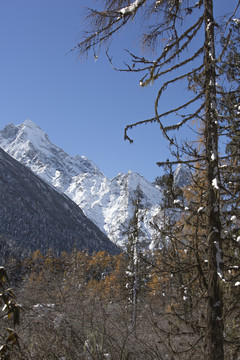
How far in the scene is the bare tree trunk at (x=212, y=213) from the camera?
9.20 ft

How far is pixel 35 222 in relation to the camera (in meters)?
159

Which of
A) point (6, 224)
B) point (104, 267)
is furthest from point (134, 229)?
point (6, 224)

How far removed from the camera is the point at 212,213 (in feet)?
10.1

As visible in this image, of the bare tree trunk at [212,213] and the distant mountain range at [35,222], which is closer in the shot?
the bare tree trunk at [212,213]

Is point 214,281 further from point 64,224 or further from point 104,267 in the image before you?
point 64,224

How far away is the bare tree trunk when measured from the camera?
9.20 ft

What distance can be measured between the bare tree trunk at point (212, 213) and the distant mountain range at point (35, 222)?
4569 inches

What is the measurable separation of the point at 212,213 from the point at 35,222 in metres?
164

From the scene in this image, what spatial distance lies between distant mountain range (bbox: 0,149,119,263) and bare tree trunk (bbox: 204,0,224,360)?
11606 centimetres

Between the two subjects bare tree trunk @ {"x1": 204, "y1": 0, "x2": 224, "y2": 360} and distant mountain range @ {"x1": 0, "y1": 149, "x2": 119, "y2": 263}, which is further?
distant mountain range @ {"x1": 0, "y1": 149, "x2": 119, "y2": 263}

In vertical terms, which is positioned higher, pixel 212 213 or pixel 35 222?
pixel 212 213

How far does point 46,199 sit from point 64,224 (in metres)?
27.1

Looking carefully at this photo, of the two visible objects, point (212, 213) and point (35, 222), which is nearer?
point (212, 213)

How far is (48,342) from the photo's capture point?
14.1 ft
